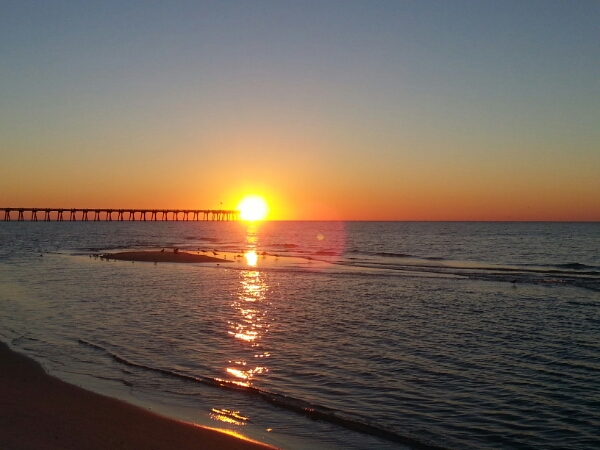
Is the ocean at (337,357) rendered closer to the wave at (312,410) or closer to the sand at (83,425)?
the wave at (312,410)

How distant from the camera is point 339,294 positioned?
2852 cm

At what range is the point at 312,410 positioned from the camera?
1061cm

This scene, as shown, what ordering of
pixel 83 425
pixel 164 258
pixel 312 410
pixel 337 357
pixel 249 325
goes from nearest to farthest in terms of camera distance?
pixel 83 425 < pixel 312 410 < pixel 337 357 < pixel 249 325 < pixel 164 258

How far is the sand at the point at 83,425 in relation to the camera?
8.26 m

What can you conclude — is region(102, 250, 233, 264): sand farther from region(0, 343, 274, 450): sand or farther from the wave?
region(0, 343, 274, 450): sand

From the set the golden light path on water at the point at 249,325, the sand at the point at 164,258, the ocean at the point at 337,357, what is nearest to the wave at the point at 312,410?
the ocean at the point at 337,357

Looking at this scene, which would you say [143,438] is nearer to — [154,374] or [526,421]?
[154,374]

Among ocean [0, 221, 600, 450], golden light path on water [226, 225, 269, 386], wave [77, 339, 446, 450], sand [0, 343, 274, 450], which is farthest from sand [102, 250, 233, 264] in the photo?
sand [0, 343, 274, 450]

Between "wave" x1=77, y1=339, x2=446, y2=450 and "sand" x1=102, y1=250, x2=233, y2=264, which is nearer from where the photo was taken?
"wave" x1=77, y1=339, x2=446, y2=450

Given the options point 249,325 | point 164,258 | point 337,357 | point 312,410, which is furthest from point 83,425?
point 164,258

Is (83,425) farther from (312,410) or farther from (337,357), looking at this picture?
(337,357)

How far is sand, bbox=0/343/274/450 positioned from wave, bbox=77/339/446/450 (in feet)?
5.99

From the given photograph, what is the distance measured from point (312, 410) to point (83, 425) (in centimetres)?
412

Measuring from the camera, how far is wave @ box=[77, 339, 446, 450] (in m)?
9.46
